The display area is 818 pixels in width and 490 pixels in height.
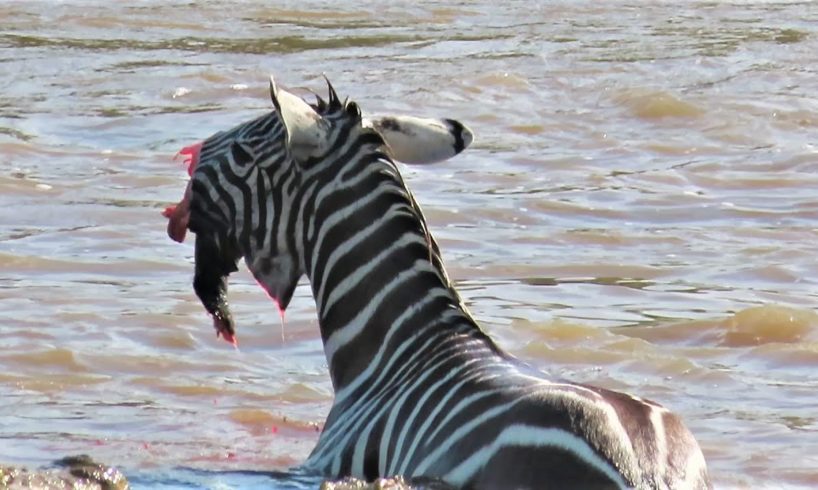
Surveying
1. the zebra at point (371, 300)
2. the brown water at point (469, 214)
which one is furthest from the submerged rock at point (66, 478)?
the brown water at point (469, 214)

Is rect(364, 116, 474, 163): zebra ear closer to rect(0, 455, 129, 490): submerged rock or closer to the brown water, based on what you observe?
the brown water

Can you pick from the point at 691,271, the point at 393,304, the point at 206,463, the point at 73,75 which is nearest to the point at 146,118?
the point at 73,75

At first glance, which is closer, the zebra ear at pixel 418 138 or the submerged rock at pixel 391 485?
the submerged rock at pixel 391 485

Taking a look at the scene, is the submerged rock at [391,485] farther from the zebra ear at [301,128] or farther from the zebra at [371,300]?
the zebra ear at [301,128]

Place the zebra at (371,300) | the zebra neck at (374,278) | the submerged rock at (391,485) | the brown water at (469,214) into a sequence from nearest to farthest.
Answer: the submerged rock at (391,485) → the zebra at (371,300) → the zebra neck at (374,278) → the brown water at (469,214)

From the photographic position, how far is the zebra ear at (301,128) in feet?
18.1

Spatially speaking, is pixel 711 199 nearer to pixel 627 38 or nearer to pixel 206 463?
pixel 206 463

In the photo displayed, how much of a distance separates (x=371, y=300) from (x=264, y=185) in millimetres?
537

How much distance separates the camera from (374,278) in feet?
18.1

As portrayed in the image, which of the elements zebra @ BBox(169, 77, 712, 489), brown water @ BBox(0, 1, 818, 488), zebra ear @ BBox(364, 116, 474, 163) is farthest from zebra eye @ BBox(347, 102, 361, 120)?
brown water @ BBox(0, 1, 818, 488)

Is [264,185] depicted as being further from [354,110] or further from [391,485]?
[391,485]

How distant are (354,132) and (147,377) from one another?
2488 mm

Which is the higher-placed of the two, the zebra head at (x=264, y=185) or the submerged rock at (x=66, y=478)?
the zebra head at (x=264, y=185)

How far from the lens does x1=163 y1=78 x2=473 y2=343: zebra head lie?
5.73 meters
